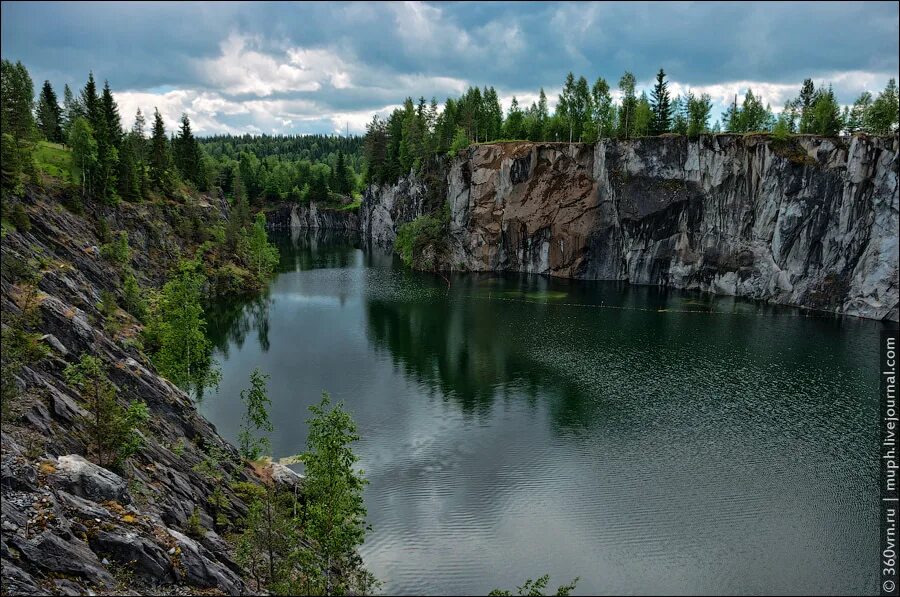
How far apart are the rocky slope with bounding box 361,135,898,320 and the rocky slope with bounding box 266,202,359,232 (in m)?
58.4

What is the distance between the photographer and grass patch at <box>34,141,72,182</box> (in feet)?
210

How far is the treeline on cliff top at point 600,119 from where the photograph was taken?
85000 millimetres

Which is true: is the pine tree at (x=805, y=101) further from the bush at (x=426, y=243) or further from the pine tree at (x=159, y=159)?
the pine tree at (x=159, y=159)

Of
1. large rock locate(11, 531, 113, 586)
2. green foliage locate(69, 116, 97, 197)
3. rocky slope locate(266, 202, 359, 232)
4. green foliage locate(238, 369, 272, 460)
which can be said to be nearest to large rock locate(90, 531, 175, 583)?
large rock locate(11, 531, 113, 586)

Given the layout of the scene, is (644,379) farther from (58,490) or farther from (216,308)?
(216,308)

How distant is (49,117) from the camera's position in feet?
303

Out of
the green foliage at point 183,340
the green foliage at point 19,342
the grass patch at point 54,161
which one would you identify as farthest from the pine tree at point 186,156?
the green foliage at point 19,342

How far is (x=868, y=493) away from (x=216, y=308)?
68848 mm

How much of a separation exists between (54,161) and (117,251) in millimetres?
19675

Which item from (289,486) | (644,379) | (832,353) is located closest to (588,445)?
(644,379)

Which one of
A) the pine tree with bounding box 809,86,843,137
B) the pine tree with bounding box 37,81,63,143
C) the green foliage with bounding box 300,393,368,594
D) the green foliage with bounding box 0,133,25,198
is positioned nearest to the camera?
the green foliage with bounding box 300,393,368,594

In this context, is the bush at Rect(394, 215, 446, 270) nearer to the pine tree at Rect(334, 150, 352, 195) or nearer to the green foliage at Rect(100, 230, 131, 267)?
the green foliage at Rect(100, 230, 131, 267)

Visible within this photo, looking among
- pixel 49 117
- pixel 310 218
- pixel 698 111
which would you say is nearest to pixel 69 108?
pixel 49 117

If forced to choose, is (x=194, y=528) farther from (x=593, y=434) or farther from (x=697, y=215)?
(x=697, y=215)
